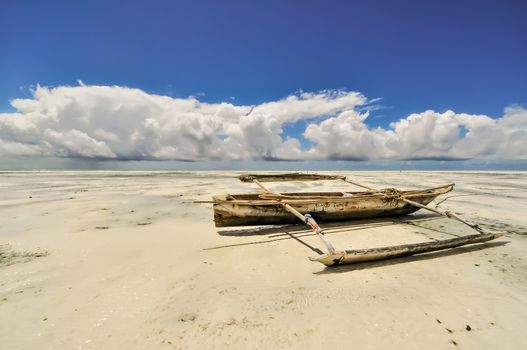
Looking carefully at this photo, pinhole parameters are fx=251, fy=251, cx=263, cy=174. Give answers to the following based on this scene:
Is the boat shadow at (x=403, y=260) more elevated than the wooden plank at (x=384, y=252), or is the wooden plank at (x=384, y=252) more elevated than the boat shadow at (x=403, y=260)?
the wooden plank at (x=384, y=252)

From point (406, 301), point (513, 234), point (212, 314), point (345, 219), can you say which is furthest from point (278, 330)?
point (513, 234)

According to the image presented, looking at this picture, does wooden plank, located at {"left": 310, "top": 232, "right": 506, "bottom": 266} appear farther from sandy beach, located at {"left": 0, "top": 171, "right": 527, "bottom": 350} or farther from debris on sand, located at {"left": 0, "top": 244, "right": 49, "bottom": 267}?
debris on sand, located at {"left": 0, "top": 244, "right": 49, "bottom": 267}

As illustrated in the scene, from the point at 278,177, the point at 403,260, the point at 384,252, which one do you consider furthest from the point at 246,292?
the point at 278,177

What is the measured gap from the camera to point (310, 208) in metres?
7.14

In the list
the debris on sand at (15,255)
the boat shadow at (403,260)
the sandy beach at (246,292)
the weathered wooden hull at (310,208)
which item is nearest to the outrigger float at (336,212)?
the weathered wooden hull at (310,208)

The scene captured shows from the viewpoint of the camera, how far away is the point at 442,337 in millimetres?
2867

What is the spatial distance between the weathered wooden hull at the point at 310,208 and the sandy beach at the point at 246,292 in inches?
18.8

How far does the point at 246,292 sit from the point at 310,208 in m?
3.74

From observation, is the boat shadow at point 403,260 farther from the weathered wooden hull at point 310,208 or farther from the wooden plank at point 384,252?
the weathered wooden hull at point 310,208

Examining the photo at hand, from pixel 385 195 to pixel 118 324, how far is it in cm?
742

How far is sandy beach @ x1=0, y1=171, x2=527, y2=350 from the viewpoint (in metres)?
2.88

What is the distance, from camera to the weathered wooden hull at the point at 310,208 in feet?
21.4

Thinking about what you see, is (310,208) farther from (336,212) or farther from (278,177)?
(278,177)

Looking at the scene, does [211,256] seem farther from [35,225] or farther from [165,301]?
[35,225]
